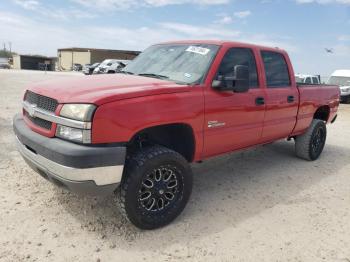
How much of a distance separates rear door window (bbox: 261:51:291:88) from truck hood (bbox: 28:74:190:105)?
5.88 ft

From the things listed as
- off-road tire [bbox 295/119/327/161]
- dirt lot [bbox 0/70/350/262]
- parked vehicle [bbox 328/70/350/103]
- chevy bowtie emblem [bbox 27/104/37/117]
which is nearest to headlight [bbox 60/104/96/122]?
chevy bowtie emblem [bbox 27/104/37/117]

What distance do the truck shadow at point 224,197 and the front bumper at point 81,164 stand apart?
1.96ft

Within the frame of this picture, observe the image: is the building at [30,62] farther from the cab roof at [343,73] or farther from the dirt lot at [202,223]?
the dirt lot at [202,223]

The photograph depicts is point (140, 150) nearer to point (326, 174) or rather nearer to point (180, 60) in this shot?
point (180, 60)

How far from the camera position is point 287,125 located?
5559mm

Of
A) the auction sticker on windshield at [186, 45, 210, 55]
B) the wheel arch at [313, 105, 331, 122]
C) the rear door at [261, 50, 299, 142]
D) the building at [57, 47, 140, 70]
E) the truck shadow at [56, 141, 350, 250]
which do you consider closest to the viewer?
the truck shadow at [56, 141, 350, 250]

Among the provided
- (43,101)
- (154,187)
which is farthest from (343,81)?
(43,101)

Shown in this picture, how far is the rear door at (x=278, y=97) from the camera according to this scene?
504 cm

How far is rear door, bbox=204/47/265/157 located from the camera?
4055 mm

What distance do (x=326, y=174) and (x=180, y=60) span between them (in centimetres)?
317

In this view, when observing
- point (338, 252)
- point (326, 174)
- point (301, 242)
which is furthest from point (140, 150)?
point (326, 174)

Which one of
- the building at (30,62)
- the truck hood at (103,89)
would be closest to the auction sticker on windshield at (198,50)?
the truck hood at (103,89)

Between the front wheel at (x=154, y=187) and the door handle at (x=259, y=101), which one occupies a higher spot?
the door handle at (x=259, y=101)

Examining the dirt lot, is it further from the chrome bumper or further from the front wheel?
the chrome bumper
